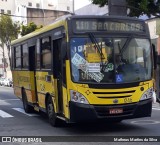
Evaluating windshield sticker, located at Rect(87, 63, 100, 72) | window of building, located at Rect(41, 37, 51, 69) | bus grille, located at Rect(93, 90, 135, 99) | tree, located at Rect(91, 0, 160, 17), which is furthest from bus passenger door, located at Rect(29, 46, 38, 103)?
tree, located at Rect(91, 0, 160, 17)

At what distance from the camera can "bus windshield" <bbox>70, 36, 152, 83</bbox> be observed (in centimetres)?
959

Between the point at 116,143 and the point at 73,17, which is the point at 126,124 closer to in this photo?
the point at 116,143

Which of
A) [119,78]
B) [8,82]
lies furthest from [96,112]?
[8,82]

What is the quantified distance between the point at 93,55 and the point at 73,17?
112 cm

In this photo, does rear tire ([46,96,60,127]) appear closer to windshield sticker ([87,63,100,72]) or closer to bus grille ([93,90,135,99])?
bus grille ([93,90,135,99])

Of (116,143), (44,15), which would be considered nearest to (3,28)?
(44,15)

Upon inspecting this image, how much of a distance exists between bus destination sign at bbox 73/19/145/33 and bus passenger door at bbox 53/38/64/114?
2.95 feet

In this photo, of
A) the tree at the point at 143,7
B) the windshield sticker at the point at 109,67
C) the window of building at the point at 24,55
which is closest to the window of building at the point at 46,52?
the windshield sticker at the point at 109,67

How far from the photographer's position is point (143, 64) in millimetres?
10164

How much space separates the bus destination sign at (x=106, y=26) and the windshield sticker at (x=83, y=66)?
731 millimetres

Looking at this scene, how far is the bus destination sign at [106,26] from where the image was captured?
9.85 meters

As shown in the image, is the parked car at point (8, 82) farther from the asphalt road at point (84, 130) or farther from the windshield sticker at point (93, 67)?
the windshield sticker at point (93, 67)

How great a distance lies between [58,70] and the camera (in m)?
10.7

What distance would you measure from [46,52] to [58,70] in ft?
3.77
